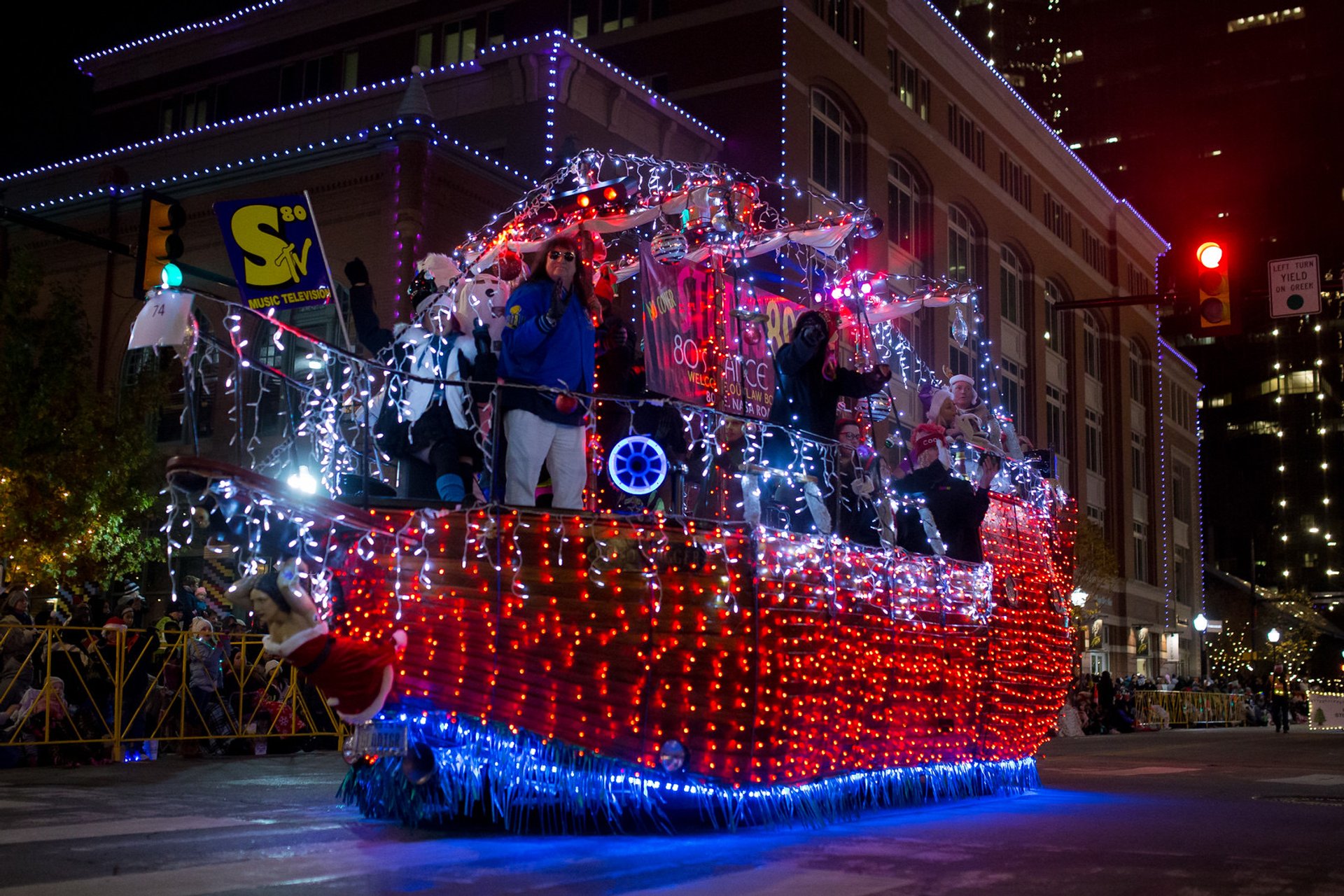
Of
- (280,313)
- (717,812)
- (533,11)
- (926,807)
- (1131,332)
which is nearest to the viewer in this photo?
(717,812)

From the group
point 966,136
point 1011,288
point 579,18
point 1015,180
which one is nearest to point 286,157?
point 579,18

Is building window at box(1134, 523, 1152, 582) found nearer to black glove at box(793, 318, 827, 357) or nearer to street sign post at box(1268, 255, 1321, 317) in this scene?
street sign post at box(1268, 255, 1321, 317)

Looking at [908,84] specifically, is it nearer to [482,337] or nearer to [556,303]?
[482,337]

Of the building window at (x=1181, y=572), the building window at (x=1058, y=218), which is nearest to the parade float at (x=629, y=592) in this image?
the building window at (x=1058, y=218)

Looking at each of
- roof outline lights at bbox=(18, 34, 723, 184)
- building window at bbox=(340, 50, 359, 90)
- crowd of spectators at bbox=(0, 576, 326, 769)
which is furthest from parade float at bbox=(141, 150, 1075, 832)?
building window at bbox=(340, 50, 359, 90)

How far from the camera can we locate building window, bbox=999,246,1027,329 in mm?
41000

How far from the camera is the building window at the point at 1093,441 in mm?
46656

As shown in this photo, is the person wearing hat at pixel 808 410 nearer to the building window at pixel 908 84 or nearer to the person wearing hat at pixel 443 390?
the person wearing hat at pixel 443 390

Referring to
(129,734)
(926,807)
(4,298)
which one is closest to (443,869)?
(926,807)

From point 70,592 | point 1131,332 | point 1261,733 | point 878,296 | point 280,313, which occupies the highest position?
point 1131,332

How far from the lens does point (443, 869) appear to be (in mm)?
5762

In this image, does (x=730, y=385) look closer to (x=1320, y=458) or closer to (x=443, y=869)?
(x=443, y=869)

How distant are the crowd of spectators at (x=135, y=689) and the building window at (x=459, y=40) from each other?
68.1 ft

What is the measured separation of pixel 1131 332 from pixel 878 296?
137 feet
